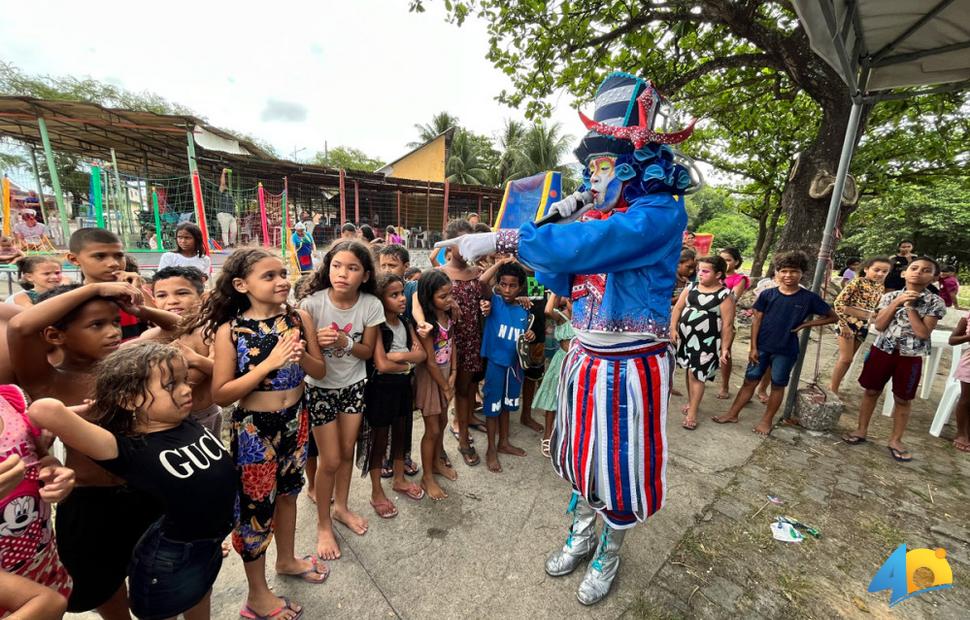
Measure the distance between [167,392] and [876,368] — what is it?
16.7 feet

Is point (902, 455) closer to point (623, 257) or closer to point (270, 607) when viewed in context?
point (623, 257)

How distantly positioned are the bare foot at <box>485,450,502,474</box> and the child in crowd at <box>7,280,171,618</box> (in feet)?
6.58

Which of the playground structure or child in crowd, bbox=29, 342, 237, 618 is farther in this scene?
the playground structure

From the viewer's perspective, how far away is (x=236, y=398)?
1612 mm

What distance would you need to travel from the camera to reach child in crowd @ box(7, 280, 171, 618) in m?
1.34

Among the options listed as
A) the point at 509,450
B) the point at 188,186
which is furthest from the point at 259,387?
the point at 188,186

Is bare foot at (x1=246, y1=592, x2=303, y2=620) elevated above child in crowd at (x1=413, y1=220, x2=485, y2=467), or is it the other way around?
child in crowd at (x1=413, y1=220, x2=485, y2=467)

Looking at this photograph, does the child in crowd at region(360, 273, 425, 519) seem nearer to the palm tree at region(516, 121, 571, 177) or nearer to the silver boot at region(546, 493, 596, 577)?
the silver boot at region(546, 493, 596, 577)

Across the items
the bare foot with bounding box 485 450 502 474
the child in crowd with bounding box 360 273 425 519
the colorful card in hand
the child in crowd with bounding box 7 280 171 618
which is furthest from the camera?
the colorful card in hand

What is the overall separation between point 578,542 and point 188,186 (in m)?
17.7

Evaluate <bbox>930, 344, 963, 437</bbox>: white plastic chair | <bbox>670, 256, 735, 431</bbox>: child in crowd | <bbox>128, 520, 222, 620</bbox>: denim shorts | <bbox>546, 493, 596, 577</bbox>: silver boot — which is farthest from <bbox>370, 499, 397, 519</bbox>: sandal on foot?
<bbox>930, 344, 963, 437</bbox>: white plastic chair

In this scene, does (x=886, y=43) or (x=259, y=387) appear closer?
(x=259, y=387)

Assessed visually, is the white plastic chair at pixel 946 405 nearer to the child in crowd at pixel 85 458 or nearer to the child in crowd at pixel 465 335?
the child in crowd at pixel 465 335

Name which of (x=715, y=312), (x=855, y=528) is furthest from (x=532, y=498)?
(x=715, y=312)
